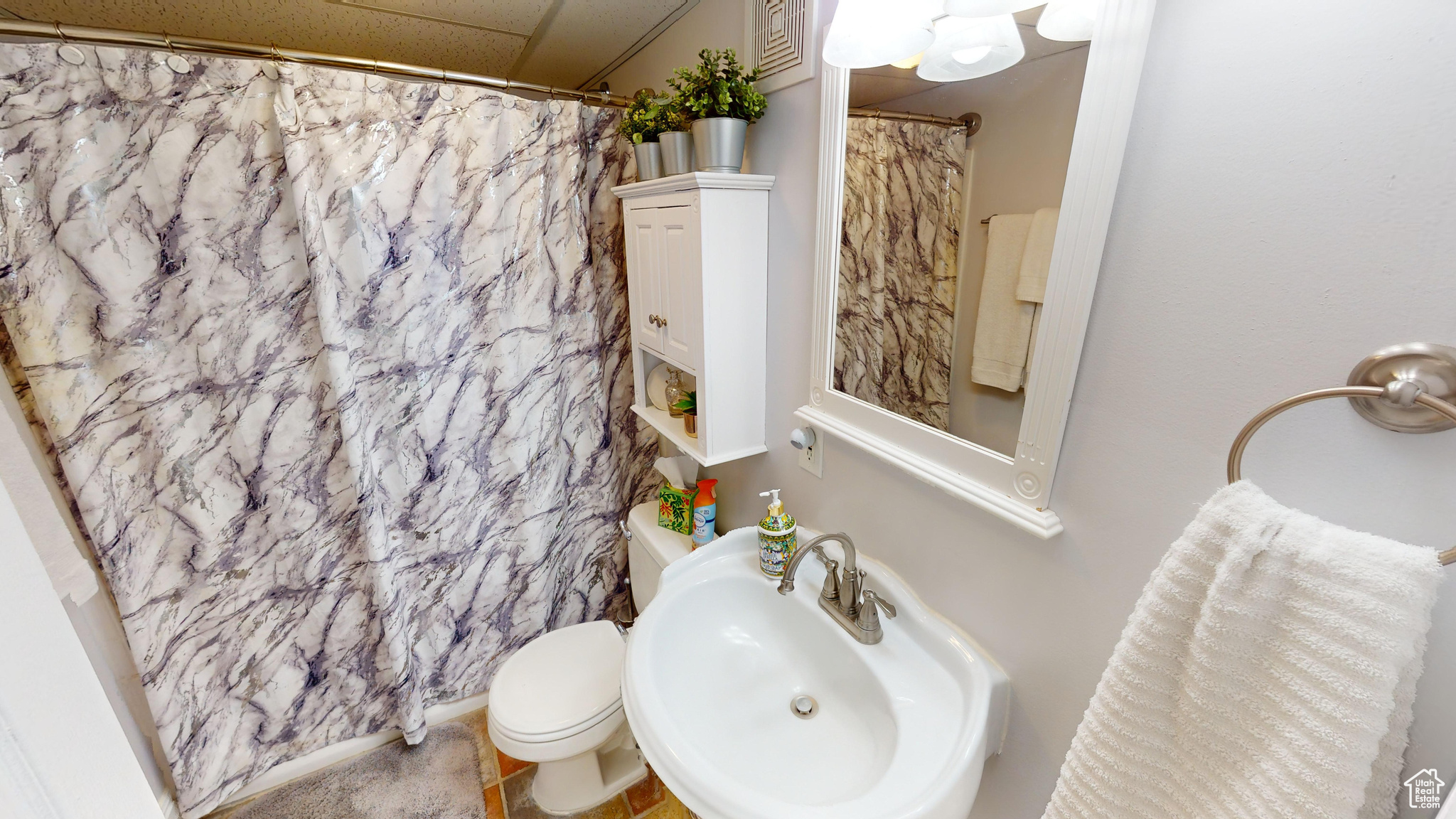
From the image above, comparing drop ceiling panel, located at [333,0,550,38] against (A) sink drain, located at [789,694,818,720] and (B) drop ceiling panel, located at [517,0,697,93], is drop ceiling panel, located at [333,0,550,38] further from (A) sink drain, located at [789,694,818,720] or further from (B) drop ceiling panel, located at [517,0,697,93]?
(A) sink drain, located at [789,694,818,720]

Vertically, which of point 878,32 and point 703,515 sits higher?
point 878,32

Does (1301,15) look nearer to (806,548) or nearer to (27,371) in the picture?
(806,548)

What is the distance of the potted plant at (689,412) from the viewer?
1.44m

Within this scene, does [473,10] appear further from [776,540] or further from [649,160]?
[776,540]

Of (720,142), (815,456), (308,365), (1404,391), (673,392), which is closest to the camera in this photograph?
(1404,391)

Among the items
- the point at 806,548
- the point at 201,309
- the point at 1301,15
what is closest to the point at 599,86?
the point at 201,309

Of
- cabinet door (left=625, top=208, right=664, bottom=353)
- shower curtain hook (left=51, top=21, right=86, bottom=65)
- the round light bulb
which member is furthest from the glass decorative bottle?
shower curtain hook (left=51, top=21, right=86, bottom=65)

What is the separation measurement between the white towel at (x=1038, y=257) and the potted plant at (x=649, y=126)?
78cm

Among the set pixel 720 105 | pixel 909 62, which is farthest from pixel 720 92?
pixel 909 62

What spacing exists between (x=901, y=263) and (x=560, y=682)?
4.40 feet

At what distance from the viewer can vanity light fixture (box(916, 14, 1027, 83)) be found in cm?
71

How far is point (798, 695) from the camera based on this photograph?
108 centimetres

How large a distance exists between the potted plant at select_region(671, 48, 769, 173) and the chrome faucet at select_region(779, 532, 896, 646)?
79cm

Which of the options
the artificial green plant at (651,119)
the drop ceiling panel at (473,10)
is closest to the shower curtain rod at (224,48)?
the drop ceiling panel at (473,10)
